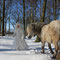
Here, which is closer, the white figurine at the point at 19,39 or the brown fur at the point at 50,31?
the brown fur at the point at 50,31

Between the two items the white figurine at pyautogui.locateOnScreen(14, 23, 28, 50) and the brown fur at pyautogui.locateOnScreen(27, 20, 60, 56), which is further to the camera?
the white figurine at pyautogui.locateOnScreen(14, 23, 28, 50)

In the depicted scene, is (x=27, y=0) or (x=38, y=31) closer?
(x=38, y=31)

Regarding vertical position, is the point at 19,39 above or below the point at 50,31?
below

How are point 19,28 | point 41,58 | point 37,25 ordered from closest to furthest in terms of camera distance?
point 41,58 → point 37,25 → point 19,28

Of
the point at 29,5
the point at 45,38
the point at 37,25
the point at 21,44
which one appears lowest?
the point at 21,44

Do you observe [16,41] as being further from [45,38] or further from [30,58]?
[30,58]

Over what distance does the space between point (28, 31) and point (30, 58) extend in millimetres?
1519

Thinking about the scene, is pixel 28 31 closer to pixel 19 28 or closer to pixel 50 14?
pixel 19 28

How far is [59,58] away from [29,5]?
17.6 metres

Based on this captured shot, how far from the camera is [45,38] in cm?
451

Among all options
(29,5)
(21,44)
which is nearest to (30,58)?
(21,44)

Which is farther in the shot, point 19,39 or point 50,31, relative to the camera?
point 19,39

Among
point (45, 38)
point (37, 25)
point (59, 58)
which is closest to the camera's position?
point (59, 58)

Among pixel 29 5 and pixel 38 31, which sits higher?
pixel 29 5
